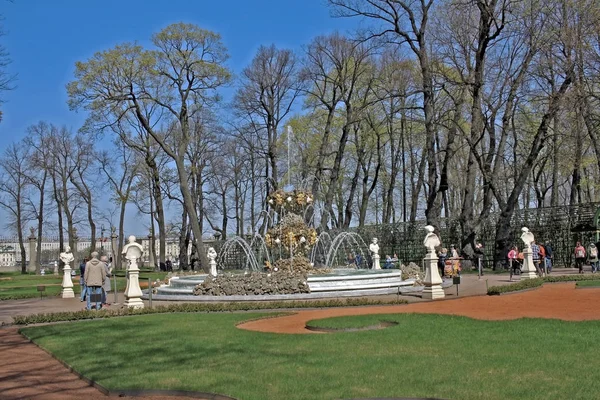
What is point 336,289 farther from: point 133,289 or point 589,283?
point 589,283

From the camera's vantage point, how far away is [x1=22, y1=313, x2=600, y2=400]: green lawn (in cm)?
719

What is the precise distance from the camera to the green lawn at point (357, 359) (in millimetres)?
7188

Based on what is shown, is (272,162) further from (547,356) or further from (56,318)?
(547,356)

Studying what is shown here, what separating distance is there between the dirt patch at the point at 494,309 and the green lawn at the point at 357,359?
3.15 feet

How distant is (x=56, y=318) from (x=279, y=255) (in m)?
10.7

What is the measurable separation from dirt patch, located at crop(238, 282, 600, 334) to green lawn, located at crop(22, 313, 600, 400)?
0.96m

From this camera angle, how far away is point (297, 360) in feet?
30.3

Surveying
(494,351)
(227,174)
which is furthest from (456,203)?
(494,351)

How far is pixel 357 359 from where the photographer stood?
9.02 meters

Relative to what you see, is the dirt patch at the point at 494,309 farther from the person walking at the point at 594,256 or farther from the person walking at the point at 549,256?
the person walking at the point at 549,256

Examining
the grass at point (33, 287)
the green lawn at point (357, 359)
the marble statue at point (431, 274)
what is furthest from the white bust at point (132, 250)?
the grass at point (33, 287)

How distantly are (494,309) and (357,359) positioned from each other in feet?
24.4

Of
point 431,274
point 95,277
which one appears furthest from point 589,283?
point 95,277

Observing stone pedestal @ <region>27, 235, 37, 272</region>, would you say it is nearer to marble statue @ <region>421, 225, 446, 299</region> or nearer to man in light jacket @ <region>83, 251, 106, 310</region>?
man in light jacket @ <region>83, 251, 106, 310</region>
